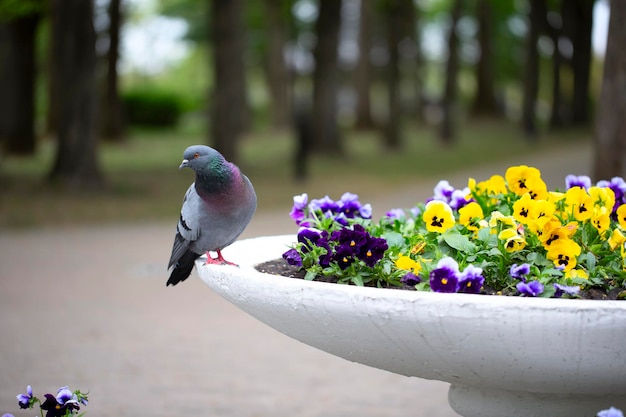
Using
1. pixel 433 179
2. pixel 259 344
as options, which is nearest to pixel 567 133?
pixel 433 179

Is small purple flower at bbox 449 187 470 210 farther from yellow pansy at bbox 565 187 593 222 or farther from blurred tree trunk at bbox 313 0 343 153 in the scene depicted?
blurred tree trunk at bbox 313 0 343 153

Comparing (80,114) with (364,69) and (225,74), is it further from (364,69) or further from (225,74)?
(364,69)

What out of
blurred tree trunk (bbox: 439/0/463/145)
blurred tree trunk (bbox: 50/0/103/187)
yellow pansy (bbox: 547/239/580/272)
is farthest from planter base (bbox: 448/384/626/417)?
blurred tree trunk (bbox: 439/0/463/145)

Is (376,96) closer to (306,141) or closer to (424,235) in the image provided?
(306,141)

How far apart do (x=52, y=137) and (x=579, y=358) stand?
2552 cm

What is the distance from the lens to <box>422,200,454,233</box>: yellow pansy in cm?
318

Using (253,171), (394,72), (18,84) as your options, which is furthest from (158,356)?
(394,72)

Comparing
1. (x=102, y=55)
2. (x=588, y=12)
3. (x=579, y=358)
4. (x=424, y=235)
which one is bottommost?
(x=579, y=358)

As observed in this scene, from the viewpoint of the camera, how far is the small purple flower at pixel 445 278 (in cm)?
266

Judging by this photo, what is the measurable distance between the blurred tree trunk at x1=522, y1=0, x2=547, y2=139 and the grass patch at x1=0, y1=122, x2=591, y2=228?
0.56 meters

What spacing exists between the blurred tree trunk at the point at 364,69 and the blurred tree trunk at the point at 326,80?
6.75 meters

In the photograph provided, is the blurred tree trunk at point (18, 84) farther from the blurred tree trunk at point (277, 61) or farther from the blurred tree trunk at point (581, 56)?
the blurred tree trunk at point (581, 56)

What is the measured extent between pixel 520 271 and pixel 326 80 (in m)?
19.0

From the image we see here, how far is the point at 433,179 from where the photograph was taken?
18750 mm
